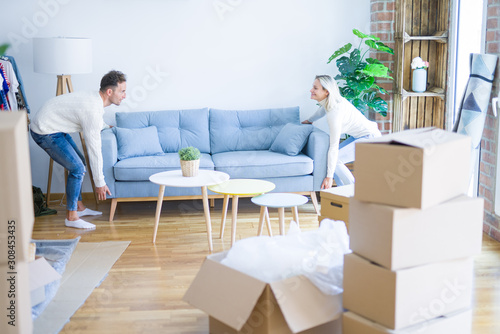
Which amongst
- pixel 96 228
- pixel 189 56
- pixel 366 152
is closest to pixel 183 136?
pixel 189 56

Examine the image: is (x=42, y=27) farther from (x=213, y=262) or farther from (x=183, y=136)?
(x=213, y=262)

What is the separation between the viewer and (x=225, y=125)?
5.70m

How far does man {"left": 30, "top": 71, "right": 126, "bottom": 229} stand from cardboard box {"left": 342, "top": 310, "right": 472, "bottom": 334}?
2.69 meters

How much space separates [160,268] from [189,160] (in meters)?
0.86

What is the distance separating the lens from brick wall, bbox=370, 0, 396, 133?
567 cm

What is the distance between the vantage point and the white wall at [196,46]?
5684 mm

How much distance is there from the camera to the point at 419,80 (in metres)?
5.42

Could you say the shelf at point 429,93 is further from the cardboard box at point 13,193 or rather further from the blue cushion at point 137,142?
the cardboard box at point 13,193

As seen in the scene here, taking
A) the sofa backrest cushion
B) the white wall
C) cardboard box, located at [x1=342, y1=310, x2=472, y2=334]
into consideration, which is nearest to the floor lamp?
the white wall

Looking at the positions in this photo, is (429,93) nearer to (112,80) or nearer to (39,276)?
(112,80)

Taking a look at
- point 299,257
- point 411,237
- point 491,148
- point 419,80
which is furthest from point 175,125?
point 411,237

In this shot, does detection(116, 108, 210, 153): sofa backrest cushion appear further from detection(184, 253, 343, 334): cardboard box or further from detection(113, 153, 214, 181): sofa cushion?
detection(184, 253, 343, 334): cardboard box

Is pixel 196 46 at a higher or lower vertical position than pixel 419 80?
higher

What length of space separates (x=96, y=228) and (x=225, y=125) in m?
1.55
